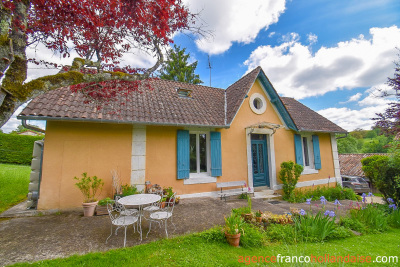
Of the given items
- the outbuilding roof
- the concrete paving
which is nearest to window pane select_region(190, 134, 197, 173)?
the outbuilding roof

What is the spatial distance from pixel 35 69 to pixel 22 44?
5.48ft

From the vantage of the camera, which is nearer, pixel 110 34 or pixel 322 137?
pixel 110 34

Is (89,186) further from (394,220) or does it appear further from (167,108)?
(394,220)

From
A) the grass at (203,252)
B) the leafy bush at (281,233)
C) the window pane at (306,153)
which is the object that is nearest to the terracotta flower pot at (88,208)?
the grass at (203,252)

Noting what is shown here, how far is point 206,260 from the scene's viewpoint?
304 cm

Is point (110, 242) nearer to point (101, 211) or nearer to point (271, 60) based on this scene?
point (101, 211)

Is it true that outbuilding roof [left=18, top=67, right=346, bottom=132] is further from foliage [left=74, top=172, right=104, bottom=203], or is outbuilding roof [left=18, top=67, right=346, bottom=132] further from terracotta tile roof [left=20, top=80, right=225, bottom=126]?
foliage [left=74, top=172, right=104, bottom=203]

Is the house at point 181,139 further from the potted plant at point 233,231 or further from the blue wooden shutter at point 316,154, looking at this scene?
the potted plant at point 233,231

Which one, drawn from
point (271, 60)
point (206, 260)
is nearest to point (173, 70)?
point (271, 60)

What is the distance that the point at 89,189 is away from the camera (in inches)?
226

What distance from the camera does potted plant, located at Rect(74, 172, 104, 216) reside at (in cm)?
513

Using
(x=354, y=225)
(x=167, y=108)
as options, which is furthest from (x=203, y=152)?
(x=354, y=225)

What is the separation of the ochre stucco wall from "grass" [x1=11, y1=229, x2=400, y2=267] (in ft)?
10.8

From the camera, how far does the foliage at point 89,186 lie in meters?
5.37
